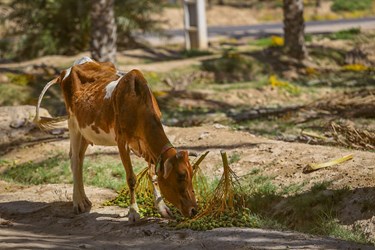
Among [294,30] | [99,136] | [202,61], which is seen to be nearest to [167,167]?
[99,136]

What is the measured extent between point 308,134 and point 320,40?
11162 mm

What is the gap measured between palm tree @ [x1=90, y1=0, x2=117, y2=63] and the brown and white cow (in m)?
7.21

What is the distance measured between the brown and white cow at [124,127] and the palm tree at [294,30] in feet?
37.6

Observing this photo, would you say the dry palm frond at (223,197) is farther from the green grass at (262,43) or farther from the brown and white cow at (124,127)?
the green grass at (262,43)

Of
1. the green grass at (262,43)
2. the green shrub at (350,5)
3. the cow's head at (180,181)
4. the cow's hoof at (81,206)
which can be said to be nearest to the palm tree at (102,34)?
the green grass at (262,43)

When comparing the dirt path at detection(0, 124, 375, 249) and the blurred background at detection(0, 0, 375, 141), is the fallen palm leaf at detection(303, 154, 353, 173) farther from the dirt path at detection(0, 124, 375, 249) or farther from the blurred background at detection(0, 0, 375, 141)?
the blurred background at detection(0, 0, 375, 141)

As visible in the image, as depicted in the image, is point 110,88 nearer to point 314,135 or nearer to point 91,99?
point 91,99

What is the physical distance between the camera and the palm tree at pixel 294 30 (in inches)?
776

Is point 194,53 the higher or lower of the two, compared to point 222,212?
lower

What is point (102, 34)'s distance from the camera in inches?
634

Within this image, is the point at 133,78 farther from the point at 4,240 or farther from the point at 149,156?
the point at 4,240

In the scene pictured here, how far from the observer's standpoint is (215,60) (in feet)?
61.7

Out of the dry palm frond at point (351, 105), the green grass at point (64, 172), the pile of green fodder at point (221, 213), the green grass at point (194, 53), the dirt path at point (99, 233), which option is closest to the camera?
the dirt path at point (99, 233)

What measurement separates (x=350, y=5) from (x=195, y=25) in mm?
15204
